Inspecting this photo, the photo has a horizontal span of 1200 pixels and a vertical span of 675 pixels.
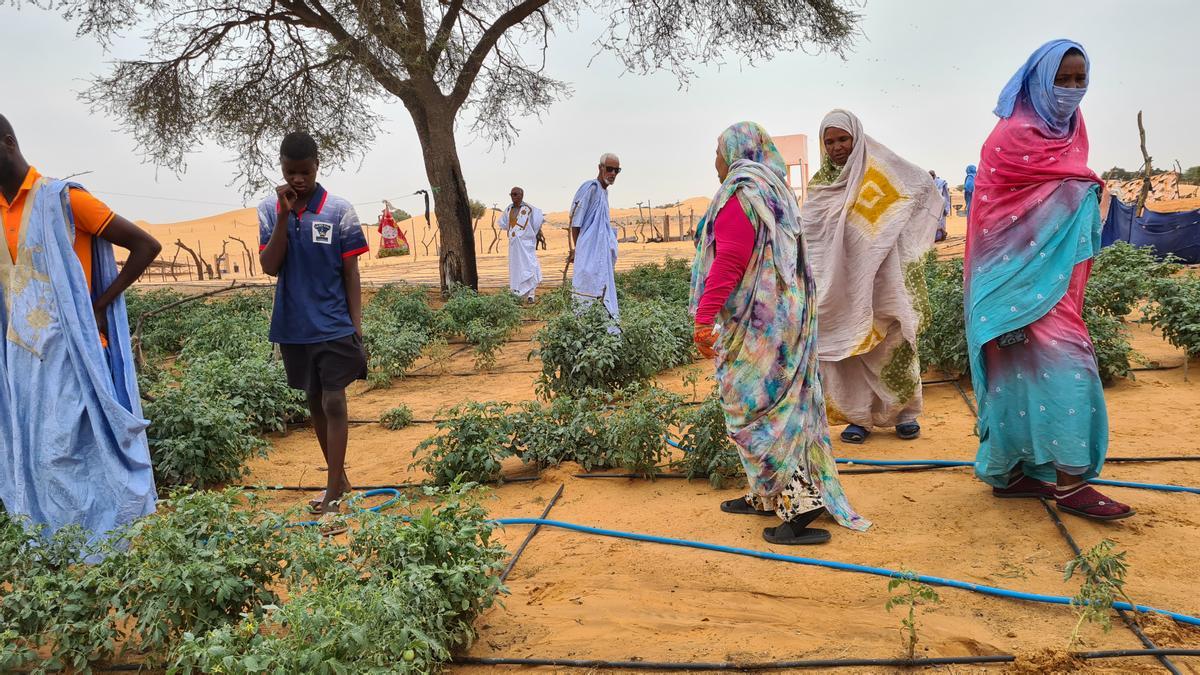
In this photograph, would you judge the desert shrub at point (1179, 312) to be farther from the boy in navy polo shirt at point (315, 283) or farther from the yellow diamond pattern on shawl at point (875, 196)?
the boy in navy polo shirt at point (315, 283)

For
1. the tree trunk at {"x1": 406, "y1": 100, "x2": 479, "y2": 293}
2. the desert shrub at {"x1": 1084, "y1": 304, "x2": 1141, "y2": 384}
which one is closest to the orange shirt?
the desert shrub at {"x1": 1084, "y1": 304, "x2": 1141, "y2": 384}

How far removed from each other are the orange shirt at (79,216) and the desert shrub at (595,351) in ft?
10.3

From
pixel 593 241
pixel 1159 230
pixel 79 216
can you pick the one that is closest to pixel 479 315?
pixel 593 241

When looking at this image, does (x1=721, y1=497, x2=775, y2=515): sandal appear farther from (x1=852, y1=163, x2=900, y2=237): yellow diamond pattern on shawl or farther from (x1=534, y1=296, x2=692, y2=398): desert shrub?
(x1=534, y1=296, x2=692, y2=398): desert shrub

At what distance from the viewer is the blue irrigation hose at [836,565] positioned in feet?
8.70

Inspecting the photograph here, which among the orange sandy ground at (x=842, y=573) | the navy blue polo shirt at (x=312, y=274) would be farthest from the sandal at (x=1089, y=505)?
the navy blue polo shirt at (x=312, y=274)

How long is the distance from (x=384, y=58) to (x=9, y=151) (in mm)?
8799

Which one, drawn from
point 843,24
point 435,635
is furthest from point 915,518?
point 843,24

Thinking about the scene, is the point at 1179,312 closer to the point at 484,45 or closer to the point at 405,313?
the point at 405,313

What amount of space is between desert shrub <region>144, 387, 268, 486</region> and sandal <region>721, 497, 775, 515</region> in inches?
102

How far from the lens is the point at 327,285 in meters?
3.76

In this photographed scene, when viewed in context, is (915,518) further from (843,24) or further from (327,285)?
(843,24)

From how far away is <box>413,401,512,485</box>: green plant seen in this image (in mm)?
4363

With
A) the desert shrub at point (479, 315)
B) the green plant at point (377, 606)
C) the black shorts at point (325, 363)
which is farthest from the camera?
the desert shrub at point (479, 315)
